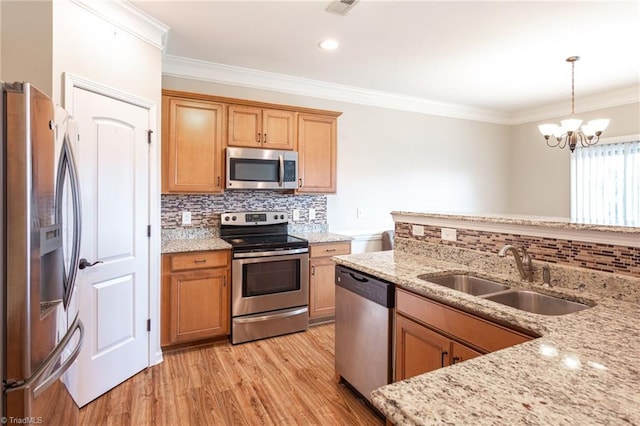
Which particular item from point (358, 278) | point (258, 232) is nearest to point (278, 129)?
point (258, 232)

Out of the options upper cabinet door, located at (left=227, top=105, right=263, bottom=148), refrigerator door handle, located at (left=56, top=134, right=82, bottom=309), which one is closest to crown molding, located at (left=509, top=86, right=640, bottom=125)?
upper cabinet door, located at (left=227, top=105, right=263, bottom=148)

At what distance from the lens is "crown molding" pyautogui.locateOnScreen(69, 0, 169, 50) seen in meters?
2.25

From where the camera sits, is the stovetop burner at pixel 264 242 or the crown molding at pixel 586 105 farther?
the crown molding at pixel 586 105

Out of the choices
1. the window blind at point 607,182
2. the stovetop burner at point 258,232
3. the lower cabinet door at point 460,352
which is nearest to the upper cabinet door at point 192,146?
the stovetop burner at point 258,232

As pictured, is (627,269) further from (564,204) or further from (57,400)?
(564,204)

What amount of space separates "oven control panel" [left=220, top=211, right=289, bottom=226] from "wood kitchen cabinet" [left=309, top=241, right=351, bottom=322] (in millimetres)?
554

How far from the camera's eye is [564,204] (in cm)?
497

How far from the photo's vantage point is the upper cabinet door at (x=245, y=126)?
333 centimetres

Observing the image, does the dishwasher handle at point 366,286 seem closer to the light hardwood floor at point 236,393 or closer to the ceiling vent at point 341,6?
the light hardwood floor at point 236,393

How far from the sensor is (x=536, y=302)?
1702mm

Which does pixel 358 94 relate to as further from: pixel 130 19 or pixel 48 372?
pixel 48 372

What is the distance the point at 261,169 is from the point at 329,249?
3.46 ft

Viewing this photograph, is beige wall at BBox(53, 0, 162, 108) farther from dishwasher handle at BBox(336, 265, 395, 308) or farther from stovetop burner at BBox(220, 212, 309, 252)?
dishwasher handle at BBox(336, 265, 395, 308)

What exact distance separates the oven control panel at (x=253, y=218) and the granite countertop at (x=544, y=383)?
2740 millimetres
